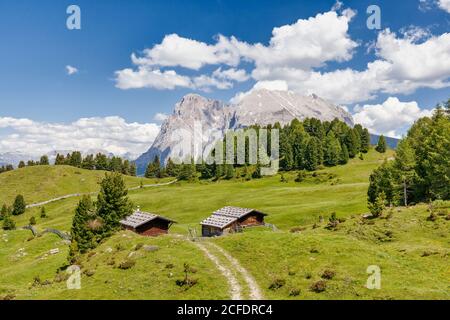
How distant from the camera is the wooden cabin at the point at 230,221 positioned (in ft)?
231

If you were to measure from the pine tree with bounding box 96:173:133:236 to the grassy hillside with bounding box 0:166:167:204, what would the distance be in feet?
346

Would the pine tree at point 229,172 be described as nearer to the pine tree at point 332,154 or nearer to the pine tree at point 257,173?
the pine tree at point 257,173

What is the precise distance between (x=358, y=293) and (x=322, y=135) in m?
164

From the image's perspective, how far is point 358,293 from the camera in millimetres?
28516

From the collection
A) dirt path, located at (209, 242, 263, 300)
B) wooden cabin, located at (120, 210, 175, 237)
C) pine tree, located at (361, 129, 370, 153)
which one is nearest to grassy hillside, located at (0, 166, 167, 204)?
pine tree, located at (361, 129, 370, 153)

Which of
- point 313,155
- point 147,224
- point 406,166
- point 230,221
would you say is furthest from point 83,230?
point 313,155

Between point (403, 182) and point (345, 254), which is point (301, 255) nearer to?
point (345, 254)

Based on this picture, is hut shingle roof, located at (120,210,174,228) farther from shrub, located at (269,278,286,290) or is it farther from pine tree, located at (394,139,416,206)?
pine tree, located at (394,139,416,206)

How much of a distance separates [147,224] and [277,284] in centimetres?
4363

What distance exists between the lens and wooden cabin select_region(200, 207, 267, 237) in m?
70.5

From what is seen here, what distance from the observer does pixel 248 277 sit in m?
35.5

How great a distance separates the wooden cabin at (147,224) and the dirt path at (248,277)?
26622 millimetres

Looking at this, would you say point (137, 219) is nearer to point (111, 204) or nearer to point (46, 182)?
point (111, 204)
